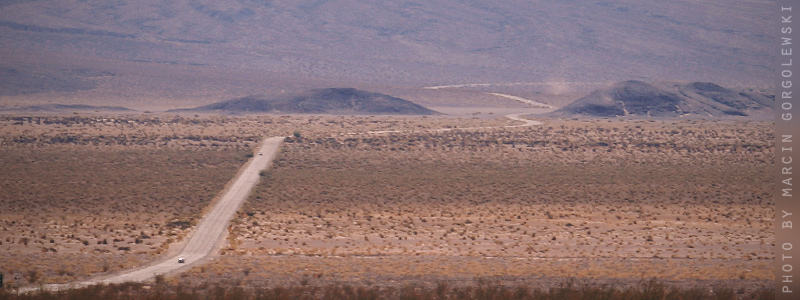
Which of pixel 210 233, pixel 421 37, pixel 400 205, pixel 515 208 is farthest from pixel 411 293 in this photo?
pixel 421 37

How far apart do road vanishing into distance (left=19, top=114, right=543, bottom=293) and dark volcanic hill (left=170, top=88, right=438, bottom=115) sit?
29.4 metres

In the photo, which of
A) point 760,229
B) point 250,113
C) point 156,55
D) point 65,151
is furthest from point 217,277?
point 156,55

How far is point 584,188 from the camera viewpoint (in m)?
31.6

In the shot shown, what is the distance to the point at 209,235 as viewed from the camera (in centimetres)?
2253

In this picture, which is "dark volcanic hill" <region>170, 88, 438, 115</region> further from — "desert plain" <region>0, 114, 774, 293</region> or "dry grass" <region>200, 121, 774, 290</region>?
"dry grass" <region>200, 121, 774, 290</region>

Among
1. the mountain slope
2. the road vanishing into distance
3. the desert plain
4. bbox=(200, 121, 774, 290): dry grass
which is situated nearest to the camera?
the road vanishing into distance

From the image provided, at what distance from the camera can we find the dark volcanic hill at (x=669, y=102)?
6825cm

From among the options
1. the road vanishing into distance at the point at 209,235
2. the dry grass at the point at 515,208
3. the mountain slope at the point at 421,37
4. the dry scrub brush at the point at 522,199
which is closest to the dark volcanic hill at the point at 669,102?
the dry scrub brush at the point at 522,199

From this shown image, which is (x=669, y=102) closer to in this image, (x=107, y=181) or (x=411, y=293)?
(x=107, y=181)

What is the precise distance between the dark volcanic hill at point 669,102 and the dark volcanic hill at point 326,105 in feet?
52.7

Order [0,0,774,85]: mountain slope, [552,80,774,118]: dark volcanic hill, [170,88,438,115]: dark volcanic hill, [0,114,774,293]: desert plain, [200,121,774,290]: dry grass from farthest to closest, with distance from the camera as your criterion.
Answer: [0,0,774,85]: mountain slope, [552,80,774,118]: dark volcanic hill, [170,88,438,115]: dark volcanic hill, [200,121,774,290]: dry grass, [0,114,774,293]: desert plain

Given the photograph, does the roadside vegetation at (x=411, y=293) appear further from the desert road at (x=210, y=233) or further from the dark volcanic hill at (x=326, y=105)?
the dark volcanic hill at (x=326, y=105)

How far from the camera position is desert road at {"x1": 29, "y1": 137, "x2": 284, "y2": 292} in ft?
56.5

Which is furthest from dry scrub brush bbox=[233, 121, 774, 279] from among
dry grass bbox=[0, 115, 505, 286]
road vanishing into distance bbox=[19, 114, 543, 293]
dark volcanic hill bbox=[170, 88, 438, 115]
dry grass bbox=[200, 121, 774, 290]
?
dark volcanic hill bbox=[170, 88, 438, 115]
